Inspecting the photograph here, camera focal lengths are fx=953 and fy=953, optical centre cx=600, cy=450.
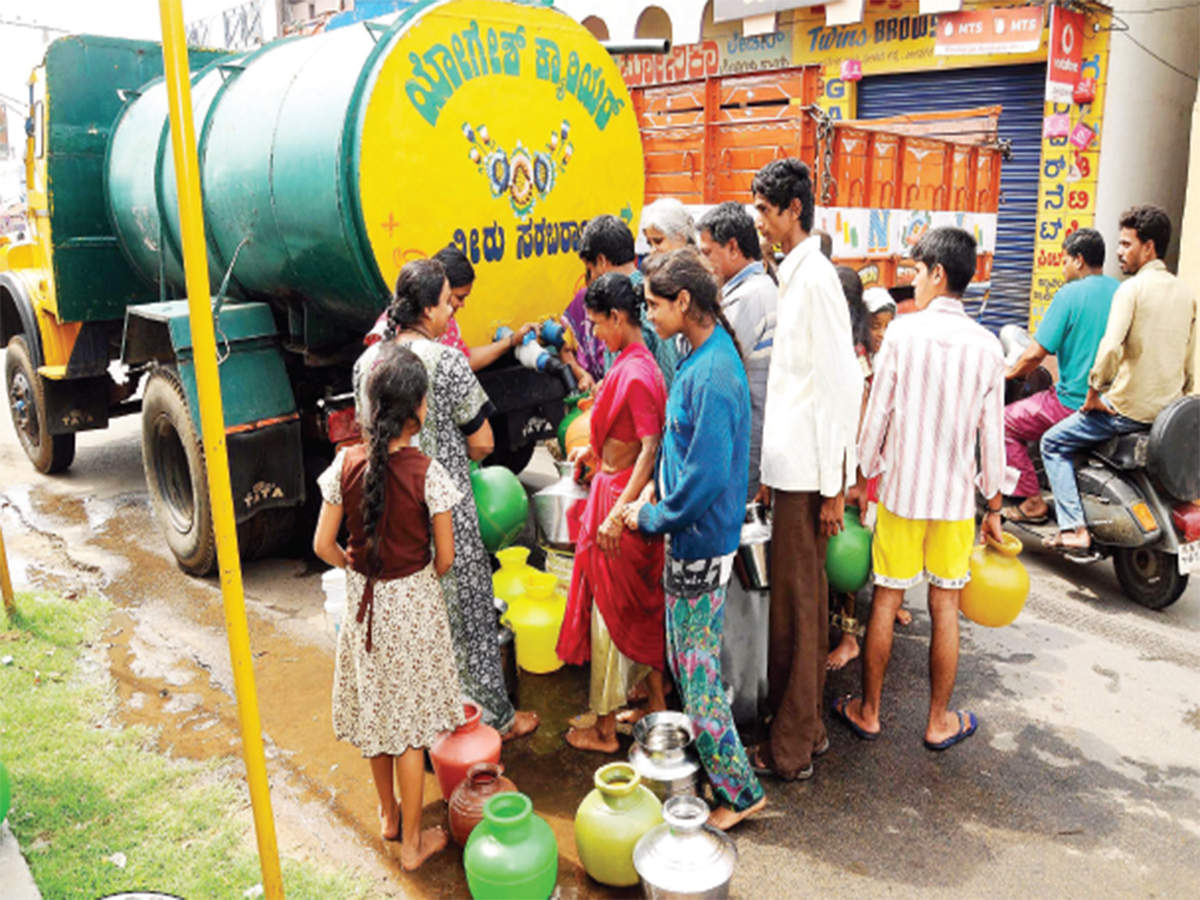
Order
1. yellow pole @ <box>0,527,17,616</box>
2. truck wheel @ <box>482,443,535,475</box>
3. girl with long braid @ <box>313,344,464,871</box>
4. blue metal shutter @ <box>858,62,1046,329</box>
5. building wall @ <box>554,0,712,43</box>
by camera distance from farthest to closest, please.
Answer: building wall @ <box>554,0,712,43</box>
blue metal shutter @ <box>858,62,1046,329</box>
truck wheel @ <box>482,443,535,475</box>
yellow pole @ <box>0,527,17,616</box>
girl with long braid @ <box>313,344,464,871</box>

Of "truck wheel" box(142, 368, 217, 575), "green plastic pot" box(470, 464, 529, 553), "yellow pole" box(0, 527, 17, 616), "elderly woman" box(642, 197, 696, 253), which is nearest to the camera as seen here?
"green plastic pot" box(470, 464, 529, 553)

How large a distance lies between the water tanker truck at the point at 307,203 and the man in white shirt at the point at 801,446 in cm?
146

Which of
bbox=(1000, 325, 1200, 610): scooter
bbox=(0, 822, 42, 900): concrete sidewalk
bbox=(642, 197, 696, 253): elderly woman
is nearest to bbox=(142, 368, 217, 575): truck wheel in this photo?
bbox=(0, 822, 42, 900): concrete sidewalk

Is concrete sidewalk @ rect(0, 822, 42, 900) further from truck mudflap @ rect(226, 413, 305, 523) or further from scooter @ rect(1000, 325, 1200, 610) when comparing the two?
scooter @ rect(1000, 325, 1200, 610)

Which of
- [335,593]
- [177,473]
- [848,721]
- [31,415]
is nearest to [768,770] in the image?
[848,721]

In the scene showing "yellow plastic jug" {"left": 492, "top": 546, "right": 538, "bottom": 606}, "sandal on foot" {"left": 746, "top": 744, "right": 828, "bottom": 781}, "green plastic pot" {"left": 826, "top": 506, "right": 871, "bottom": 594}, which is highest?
"green plastic pot" {"left": 826, "top": 506, "right": 871, "bottom": 594}

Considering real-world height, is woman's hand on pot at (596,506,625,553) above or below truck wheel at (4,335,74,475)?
above

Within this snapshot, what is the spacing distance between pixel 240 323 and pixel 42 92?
8.48 ft

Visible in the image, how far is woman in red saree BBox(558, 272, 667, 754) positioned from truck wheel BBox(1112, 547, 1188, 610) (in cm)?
277

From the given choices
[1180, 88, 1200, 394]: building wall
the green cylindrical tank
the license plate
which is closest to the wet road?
the license plate

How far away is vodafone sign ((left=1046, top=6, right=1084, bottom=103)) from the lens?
828 cm

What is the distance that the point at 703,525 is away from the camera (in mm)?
2807

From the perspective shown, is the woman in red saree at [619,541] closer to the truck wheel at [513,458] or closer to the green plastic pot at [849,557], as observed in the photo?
the green plastic pot at [849,557]

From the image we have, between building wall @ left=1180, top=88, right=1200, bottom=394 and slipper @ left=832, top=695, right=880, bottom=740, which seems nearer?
slipper @ left=832, top=695, right=880, bottom=740
